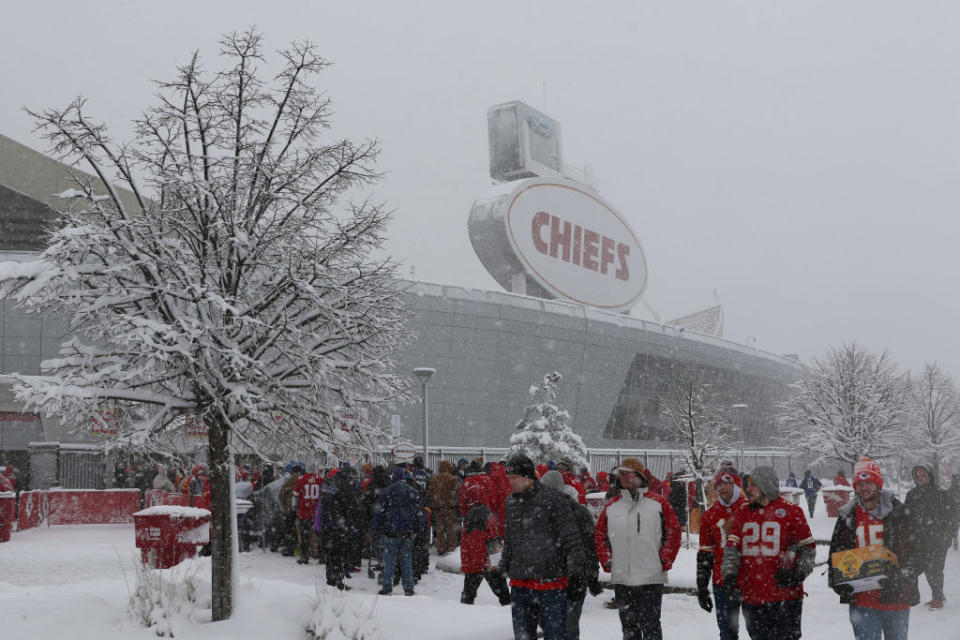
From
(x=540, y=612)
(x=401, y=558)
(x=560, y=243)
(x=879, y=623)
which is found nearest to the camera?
(x=879, y=623)

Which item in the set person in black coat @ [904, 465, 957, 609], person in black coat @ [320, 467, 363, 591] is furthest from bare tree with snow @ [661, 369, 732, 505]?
person in black coat @ [904, 465, 957, 609]

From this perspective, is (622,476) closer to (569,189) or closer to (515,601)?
(515,601)

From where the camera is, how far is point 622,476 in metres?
6.59

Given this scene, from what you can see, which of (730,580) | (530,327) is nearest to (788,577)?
(730,580)

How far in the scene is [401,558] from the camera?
→ 11.7 meters

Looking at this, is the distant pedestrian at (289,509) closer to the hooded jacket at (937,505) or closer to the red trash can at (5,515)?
the red trash can at (5,515)

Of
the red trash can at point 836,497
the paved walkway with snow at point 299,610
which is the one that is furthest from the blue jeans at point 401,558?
the red trash can at point 836,497

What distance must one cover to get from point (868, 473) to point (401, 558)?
7172 millimetres

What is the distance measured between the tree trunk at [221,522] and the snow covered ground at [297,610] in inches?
8.1

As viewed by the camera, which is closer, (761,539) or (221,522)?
(761,539)

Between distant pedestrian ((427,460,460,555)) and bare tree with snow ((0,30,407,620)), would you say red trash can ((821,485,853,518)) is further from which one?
bare tree with snow ((0,30,407,620))

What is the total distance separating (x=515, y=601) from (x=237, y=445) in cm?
318

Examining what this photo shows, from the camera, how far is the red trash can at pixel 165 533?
10328mm

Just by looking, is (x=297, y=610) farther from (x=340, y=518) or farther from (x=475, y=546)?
(x=340, y=518)
